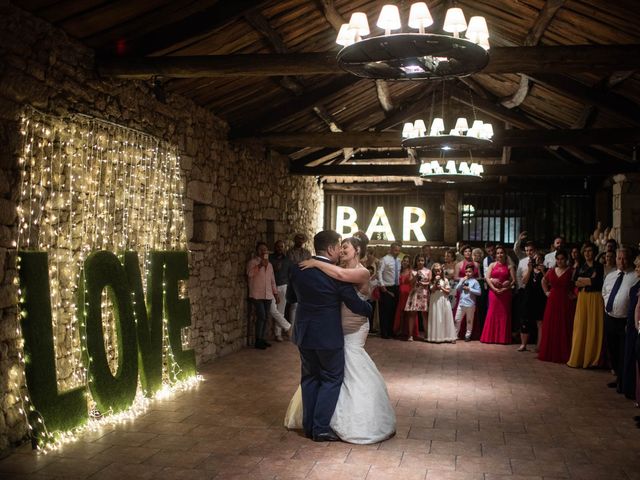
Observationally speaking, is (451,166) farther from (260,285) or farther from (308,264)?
(308,264)

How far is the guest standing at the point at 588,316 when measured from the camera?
26.2ft

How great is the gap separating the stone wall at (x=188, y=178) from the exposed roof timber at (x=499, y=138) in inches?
25.7

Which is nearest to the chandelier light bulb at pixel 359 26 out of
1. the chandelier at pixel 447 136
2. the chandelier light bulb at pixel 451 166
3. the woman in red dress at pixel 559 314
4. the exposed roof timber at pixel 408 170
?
the chandelier at pixel 447 136

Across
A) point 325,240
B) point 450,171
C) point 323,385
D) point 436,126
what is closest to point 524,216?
point 450,171

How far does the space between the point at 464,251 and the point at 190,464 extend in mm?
8220

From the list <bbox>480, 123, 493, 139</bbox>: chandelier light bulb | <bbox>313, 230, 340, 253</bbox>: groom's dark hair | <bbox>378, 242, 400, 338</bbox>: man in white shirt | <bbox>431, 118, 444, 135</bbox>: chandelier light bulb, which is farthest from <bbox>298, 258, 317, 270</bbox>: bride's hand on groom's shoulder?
<bbox>378, 242, 400, 338</bbox>: man in white shirt

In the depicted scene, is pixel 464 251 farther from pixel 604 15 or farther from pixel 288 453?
pixel 288 453

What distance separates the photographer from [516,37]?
8.50 meters

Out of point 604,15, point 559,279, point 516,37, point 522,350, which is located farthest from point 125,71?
point 522,350

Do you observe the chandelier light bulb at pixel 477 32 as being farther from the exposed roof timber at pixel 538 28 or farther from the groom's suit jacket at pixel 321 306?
the exposed roof timber at pixel 538 28

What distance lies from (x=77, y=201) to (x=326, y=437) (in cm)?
280

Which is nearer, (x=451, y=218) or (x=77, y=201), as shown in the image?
(x=77, y=201)

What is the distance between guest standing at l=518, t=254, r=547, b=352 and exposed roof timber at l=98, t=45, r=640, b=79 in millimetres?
4351

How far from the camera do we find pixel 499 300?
1072 centimetres
